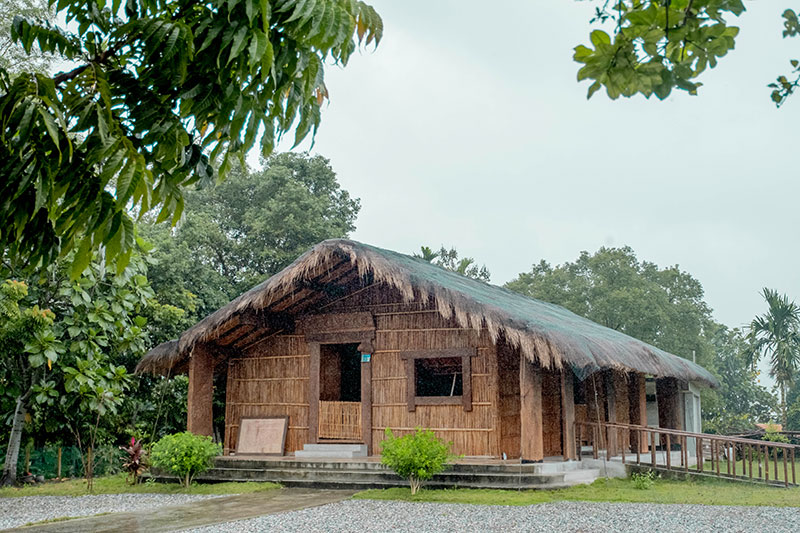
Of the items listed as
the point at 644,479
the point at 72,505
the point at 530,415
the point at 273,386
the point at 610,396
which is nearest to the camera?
the point at 72,505

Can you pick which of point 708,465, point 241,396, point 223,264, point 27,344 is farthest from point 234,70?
point 223,264

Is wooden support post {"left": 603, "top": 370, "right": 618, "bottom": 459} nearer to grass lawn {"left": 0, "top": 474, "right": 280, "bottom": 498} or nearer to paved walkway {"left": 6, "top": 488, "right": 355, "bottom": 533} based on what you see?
paved walkway {"left": 6, "top": 488, "right": 355, "bottom": 533}

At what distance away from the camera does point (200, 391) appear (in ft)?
37.4

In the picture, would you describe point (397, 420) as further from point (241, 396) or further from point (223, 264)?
point (223, 264)

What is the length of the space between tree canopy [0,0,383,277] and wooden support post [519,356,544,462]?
709 cm

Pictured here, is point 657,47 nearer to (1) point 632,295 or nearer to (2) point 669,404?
(2) point 669,404

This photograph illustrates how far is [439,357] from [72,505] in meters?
4.84

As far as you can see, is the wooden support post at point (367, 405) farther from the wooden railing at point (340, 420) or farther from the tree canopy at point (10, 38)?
the tree canopy at point (10, 38)

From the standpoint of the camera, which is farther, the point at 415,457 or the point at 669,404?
the point at 669,404

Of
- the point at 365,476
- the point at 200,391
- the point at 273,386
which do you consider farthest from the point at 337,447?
the point at 200,391

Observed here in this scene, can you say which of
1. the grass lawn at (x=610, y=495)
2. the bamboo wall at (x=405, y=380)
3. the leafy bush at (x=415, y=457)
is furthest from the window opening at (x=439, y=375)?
the grass lawn at (x=610, y=495)

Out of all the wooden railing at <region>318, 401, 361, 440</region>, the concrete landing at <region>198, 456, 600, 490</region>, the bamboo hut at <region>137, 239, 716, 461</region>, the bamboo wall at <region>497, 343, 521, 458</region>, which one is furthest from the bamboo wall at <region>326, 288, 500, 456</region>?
the concrete landing at <region>198, 456, 600, 490</region>

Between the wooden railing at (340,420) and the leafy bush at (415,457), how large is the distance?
7.79 ft

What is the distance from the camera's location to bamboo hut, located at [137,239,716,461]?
9.73 meters
